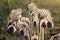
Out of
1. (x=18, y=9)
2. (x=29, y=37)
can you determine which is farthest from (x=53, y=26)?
(x=18, y=9)

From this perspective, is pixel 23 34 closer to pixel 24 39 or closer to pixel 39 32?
pixel 24 39

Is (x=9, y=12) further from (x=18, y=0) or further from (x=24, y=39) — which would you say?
(x=24, y=39)

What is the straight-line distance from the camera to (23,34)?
4.54 ft

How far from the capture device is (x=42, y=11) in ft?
4.47

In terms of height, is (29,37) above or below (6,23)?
below

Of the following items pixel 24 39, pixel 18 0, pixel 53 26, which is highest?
pixel 18 0

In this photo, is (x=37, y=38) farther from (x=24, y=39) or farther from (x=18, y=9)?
(x=18, y=9)

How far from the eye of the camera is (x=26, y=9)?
139 cm

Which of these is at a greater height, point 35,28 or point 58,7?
point 58,7

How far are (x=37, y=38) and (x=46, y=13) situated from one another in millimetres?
242

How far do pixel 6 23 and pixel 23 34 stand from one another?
19cm

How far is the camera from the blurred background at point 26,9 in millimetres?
1354

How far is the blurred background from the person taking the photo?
4.44ft

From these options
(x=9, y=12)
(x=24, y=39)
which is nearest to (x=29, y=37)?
(x=24, y=39)
